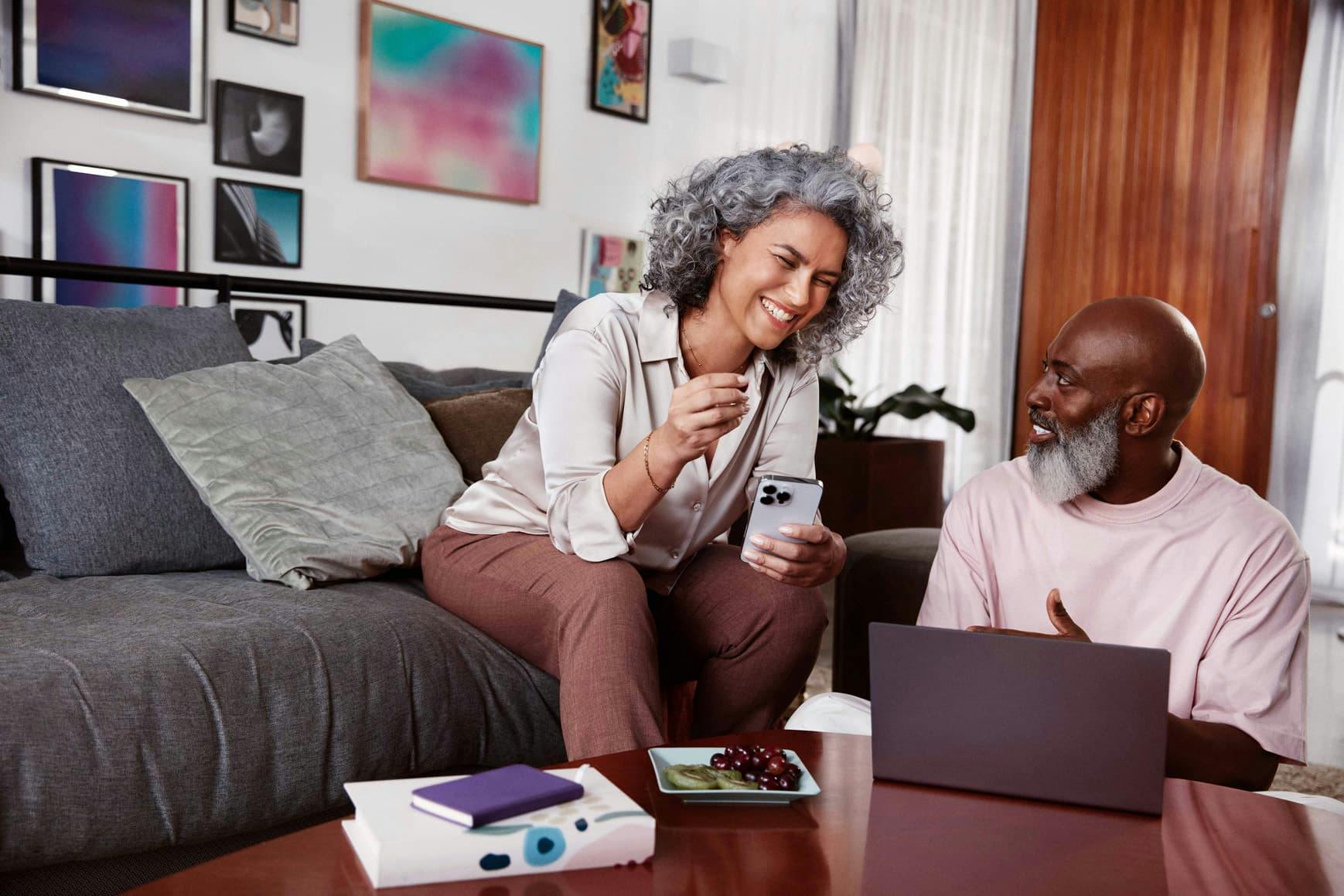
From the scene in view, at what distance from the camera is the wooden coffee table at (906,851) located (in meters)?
0.85

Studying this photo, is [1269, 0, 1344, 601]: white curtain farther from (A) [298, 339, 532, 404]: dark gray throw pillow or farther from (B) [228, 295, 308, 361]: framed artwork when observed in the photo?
(B) [228, 295, 308, 361]: framed artwork

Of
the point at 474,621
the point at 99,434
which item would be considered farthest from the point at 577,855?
the point at 99,434

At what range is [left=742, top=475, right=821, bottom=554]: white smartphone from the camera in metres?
1.61

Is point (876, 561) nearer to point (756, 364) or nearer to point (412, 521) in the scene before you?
point (756, 364)

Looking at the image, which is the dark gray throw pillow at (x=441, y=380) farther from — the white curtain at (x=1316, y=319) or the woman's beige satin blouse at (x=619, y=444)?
the white curtain at (x=1316, y=319)

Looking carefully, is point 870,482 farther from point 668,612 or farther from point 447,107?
point 668,612

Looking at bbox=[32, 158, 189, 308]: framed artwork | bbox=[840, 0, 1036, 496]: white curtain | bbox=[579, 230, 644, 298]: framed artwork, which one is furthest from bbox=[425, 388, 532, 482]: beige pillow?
bbox=[840, 0, 1036, 496]: white curtain

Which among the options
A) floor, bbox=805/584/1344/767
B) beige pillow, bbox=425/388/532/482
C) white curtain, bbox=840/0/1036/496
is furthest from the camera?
white curtain, bbox=840/0/1036/496

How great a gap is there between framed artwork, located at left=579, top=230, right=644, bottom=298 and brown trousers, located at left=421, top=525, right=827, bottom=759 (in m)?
2.56

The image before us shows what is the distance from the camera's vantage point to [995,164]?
5.75 metres

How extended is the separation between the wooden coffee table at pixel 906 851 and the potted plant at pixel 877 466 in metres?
3.18

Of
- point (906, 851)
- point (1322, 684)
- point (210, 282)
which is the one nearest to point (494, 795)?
point (906, 851)

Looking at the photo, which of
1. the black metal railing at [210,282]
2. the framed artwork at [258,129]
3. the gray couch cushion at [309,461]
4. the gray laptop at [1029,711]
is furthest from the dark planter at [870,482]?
the gray laptop at [1029,711]

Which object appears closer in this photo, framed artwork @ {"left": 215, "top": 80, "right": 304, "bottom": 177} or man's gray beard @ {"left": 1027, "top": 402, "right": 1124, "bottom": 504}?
man's gray beard @ {"left": 1027, "top": 402, "right": 1124, "bottom": 504}
